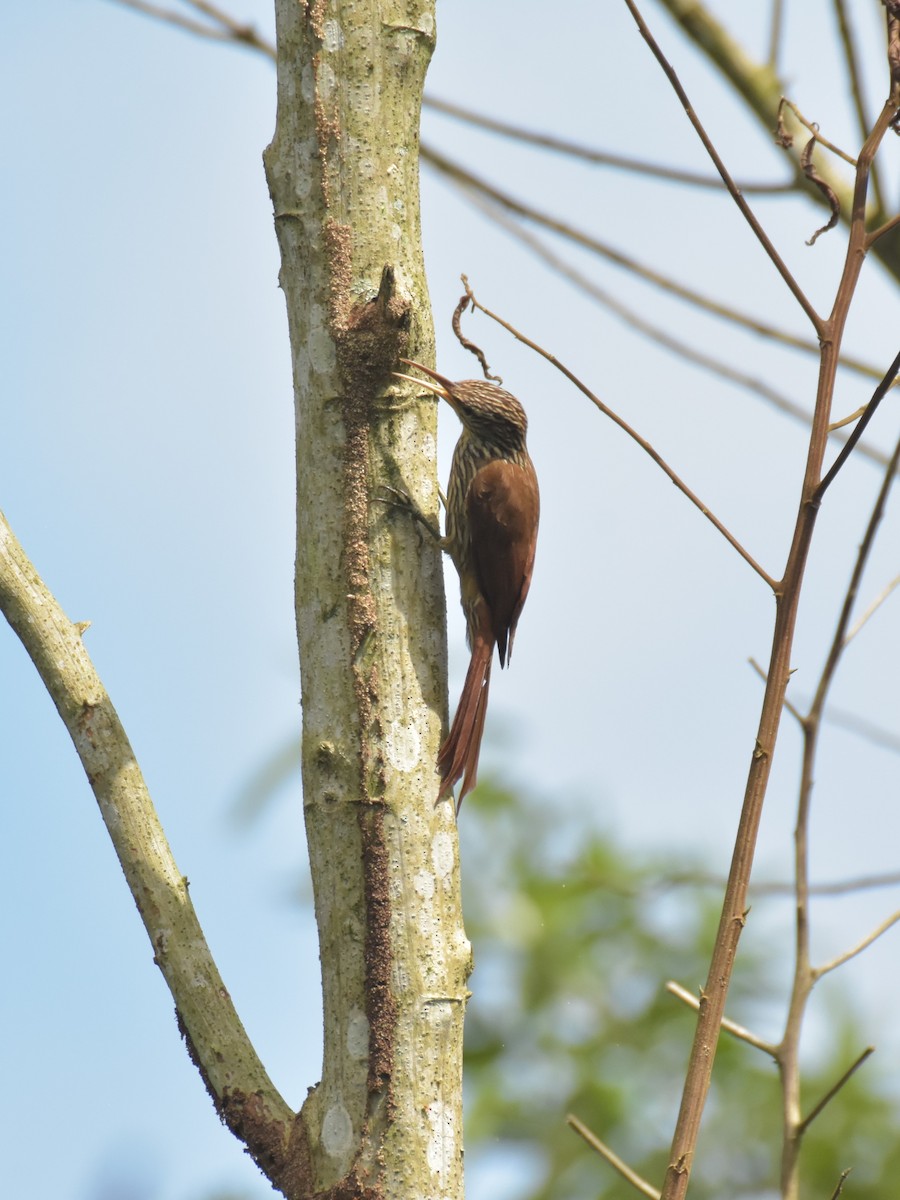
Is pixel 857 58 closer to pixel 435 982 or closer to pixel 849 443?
pixel 849 443

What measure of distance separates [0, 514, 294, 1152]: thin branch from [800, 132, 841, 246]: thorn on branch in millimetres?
1390

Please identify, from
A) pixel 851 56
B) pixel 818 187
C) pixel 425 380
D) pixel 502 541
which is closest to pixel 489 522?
pixel 502 541

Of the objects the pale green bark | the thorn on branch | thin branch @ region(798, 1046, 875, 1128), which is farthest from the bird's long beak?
thin branch @ region(798, 1046, 875, 1128)

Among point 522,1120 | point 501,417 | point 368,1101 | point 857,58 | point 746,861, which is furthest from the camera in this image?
point 522,1120

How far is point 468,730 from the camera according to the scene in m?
2.66

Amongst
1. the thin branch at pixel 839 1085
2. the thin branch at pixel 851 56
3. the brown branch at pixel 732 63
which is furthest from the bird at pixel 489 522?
the thin branch at pixel 839 1085

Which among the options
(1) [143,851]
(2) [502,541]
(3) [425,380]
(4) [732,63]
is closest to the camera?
(1) [143,851]

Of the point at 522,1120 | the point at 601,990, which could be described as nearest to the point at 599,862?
the point at 601,990

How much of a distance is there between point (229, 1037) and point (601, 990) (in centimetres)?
378

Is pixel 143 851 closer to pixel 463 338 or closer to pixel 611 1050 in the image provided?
pixel 463 338

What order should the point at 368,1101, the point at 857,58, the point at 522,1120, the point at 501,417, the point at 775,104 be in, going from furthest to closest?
the point at 522,1120 < the point at 501,417 < the point at 775,104 < the point at 857,58 < the point at 368,1101

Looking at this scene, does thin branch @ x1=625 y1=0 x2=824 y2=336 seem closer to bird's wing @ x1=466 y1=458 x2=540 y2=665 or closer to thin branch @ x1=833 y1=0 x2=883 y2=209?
thin branch @ x1=833 y1=0 x2=883 y2=209

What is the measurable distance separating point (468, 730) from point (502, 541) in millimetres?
936

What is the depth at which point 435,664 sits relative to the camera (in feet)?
8.04
